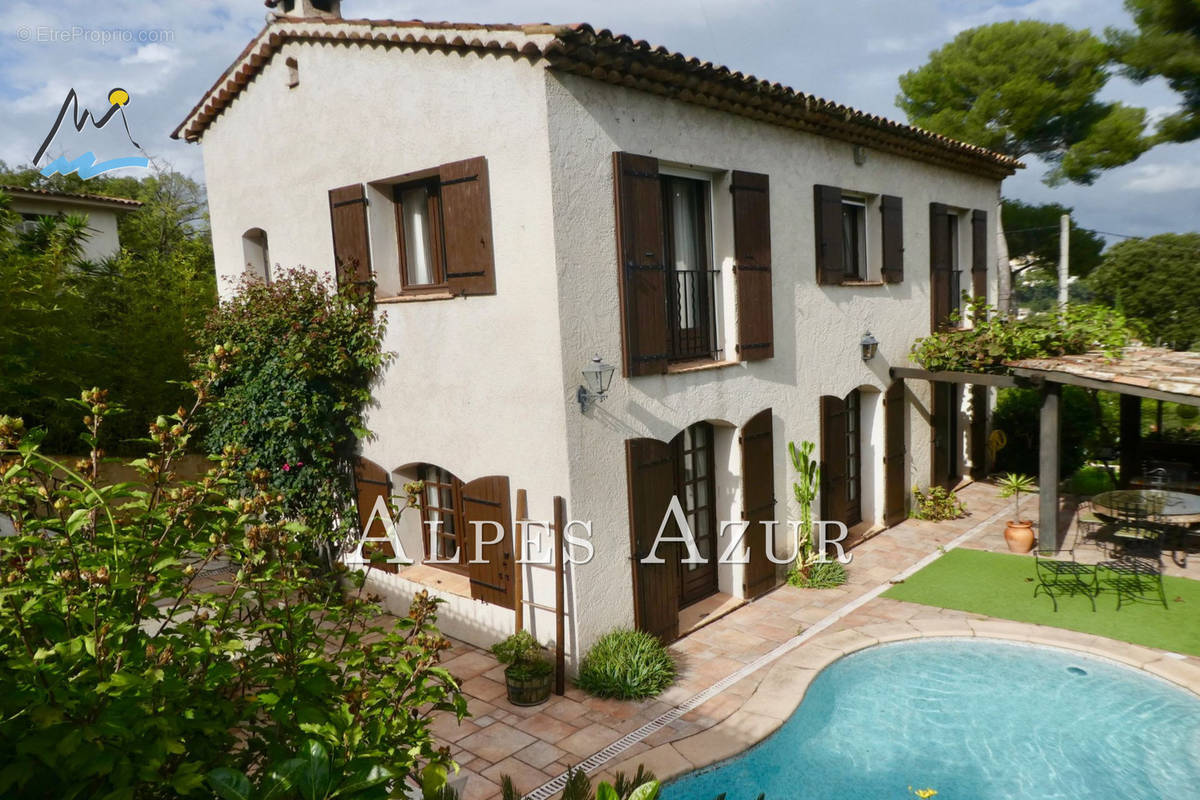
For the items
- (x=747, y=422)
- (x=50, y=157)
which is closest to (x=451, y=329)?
(x=747, y=422)

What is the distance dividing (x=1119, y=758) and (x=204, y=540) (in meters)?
7.39

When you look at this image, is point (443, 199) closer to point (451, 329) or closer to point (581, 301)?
point (451, 329)

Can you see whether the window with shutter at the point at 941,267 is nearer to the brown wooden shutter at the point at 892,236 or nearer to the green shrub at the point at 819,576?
the brown wooden shutter at the point at 892,236

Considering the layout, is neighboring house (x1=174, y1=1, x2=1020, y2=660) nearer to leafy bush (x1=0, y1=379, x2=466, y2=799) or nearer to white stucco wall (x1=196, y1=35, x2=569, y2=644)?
white stucco wall (x1=196, y1=35, x2=569, y2=644)

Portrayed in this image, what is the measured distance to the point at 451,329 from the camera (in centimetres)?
852

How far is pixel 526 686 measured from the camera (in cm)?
750

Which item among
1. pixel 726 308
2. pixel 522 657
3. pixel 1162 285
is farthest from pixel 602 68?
A: pixel 1162 285

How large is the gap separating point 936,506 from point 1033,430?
15.4 feet

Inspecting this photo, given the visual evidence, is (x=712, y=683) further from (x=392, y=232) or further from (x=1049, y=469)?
(x=1049, y=469)

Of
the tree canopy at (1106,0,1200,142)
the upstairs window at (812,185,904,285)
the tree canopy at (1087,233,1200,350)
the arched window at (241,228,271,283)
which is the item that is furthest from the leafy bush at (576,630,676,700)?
the tree canopy at (1087,233,1200,350)

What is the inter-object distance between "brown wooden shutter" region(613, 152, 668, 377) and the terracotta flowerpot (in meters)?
6.76

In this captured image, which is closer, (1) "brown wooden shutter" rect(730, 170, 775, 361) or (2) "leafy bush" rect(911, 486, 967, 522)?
(1) "brown wooden shutter" rect(730, 170, 775, 361)

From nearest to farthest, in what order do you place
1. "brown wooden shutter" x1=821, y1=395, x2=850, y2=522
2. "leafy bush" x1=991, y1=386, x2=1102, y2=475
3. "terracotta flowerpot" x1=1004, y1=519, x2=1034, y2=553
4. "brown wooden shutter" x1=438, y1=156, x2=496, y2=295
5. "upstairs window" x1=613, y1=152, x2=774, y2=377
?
"brown wooden shutter" x1=438, y1=156, x2=496, y2=295 → "upstairs window" x1=613, y1=152, x2=774, y2=377 → "brown wooden shutter" x1=821, y1=395, x2=850, y2=522 → "terracotta flowerpot" x1=1004, y1=519, x2=1034, y2=553 → "leafy bush" x1=991, y1=386, x2=1102, y2=475

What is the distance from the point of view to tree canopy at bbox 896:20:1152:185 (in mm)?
21094
